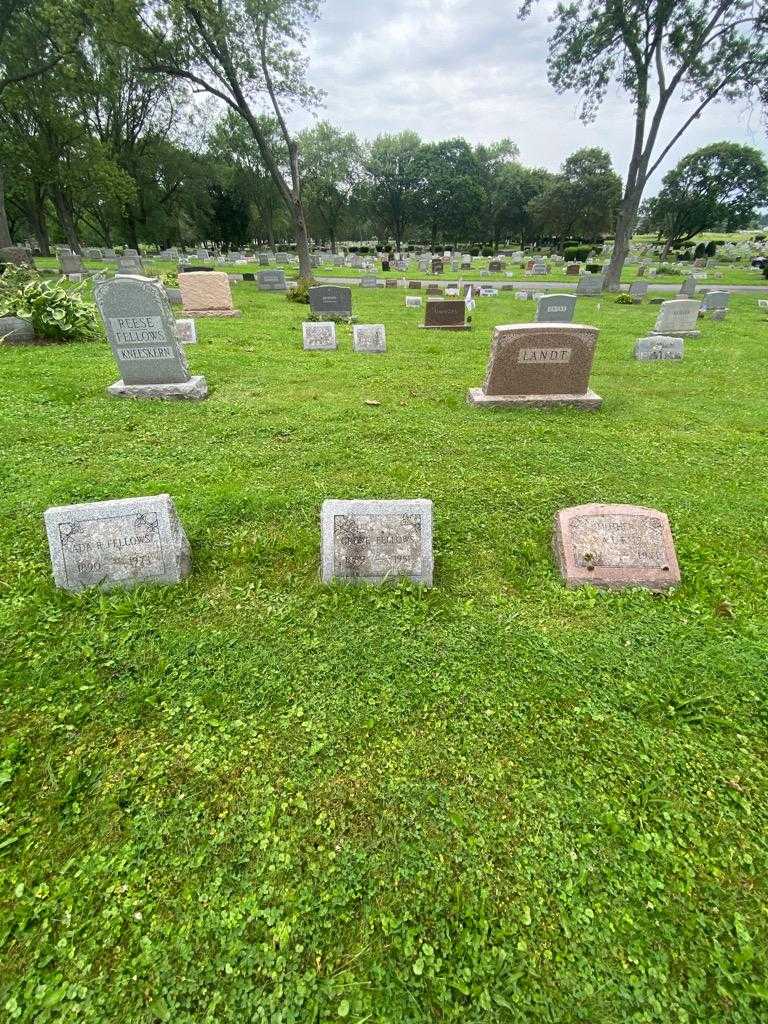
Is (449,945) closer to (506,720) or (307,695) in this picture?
(506,720)

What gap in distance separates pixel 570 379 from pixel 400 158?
2433 inches

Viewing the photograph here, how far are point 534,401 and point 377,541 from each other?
4368 mm

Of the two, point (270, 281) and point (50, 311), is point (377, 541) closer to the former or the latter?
point (50, 311)

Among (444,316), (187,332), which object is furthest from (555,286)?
(187,332)

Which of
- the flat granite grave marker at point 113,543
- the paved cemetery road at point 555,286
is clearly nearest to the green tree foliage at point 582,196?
the paved cemetery road at point 555,286

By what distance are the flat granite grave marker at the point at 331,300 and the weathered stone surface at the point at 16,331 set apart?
7218 mm

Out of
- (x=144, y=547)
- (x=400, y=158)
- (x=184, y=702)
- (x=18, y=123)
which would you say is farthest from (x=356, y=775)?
(x=400, y=158)

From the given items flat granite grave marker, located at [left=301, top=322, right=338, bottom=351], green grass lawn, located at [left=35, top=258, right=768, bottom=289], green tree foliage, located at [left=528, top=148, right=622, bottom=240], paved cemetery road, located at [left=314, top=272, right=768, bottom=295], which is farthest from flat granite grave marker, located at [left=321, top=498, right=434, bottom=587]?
green tree foliage, located at [left=528, top=148, right=622, bottom=240]

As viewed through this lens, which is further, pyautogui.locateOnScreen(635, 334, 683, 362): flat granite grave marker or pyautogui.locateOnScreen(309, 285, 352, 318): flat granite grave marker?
pyautogui.locateOnScreen(309, 285, 352, 318): flat granite grave marker

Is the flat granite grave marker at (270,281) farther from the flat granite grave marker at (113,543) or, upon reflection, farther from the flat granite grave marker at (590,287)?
the flat granite grave marker at (113,543)

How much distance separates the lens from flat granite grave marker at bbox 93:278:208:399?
6391 mm

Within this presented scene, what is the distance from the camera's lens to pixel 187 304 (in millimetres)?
13758

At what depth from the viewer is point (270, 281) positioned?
20.2 m

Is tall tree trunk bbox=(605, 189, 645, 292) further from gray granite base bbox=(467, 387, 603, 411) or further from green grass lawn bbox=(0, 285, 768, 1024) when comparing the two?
green grass lawn bbox=(0, 285, 768, 1024)
